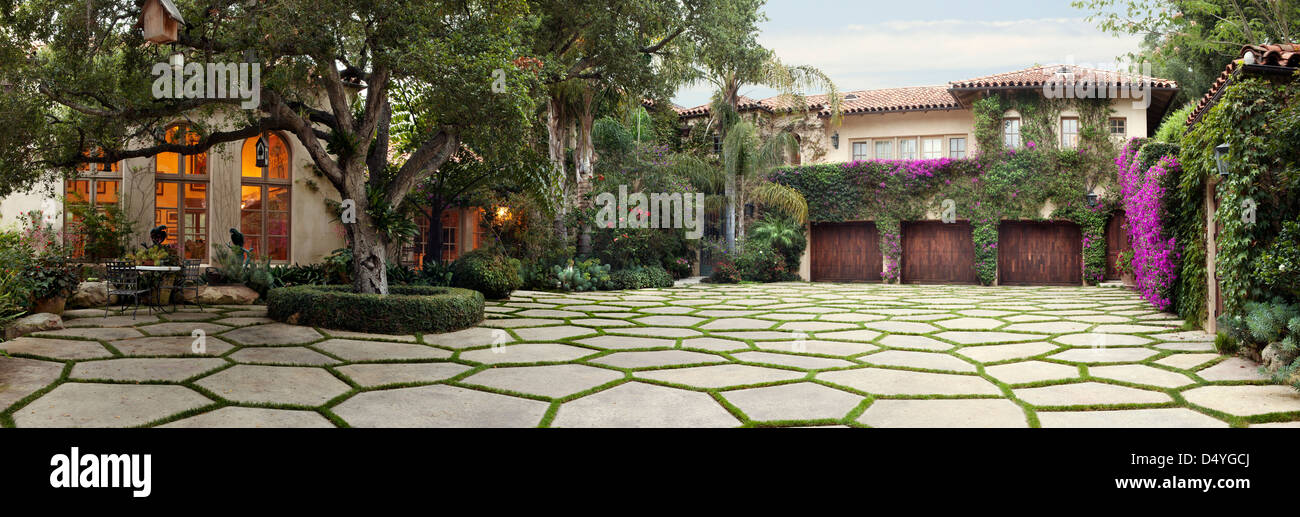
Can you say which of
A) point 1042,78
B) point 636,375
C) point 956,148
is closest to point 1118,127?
point 1042,78

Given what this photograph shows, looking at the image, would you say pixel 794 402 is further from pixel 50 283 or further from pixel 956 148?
pixel 956 148

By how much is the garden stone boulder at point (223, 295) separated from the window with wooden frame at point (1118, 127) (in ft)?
70.9

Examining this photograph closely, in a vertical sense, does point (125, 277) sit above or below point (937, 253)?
below

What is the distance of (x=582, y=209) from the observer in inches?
674

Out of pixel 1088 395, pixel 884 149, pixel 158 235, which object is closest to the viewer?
pixel 1088 395

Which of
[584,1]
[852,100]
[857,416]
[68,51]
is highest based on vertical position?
[852,100]

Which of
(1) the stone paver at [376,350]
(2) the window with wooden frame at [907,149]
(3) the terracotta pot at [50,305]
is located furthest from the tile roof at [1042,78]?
(3) the terracotta pot at [50,305]

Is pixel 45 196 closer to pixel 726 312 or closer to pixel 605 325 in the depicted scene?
pixel 605 325

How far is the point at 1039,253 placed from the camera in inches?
827

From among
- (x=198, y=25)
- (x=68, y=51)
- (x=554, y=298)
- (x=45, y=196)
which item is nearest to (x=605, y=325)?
(x=554, y=298)

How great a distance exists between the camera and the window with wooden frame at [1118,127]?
2000 cm

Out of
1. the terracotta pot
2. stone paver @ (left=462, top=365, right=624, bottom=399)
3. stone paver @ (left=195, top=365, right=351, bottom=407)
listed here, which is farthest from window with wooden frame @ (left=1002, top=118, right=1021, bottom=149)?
the terracotta pot

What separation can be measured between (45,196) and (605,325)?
10218mm

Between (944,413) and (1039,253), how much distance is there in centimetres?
1909
